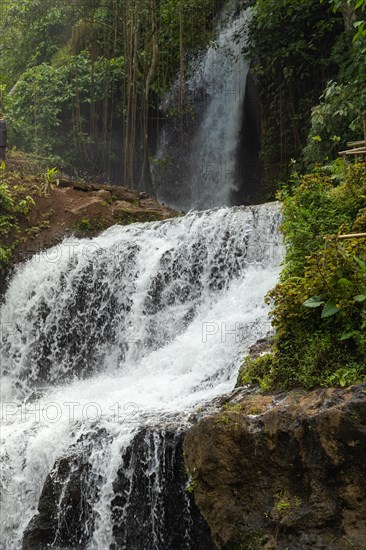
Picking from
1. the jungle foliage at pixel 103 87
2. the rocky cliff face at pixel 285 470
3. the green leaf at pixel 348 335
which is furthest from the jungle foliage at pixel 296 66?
the rocky cliff face at pixel 285 470

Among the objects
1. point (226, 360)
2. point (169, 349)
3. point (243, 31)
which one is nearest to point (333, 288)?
point (226, 360)

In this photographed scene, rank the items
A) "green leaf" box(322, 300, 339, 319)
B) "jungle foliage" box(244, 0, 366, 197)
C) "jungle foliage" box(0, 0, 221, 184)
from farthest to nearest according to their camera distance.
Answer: "jungle foliage" box(0, 0, 221, 184) → "jungle foliage" box(244, 0, 366, 197) → "green leaf" box(322, 300, 339, 319)

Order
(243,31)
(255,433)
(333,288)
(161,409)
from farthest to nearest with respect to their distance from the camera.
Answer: (243,31)
(161,409)
(333,288)
(255,433)

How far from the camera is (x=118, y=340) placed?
10016 millimetres

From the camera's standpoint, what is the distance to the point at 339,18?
48.3 feet

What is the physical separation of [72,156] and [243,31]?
572cm

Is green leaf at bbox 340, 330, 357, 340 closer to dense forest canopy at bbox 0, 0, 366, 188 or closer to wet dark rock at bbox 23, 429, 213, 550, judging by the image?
wet dark rock at bbox 23, 429, 213, 550

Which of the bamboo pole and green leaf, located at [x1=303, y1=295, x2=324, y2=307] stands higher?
the bamboo pole

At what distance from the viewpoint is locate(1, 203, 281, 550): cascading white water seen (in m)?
6.74

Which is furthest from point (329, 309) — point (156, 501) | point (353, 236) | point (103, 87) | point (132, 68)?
point (103, 87)

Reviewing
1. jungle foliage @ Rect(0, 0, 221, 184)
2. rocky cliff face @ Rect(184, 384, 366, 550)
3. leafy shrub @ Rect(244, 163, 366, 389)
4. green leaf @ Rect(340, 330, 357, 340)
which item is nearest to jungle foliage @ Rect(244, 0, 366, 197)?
jungle foliage @ Rect(0, 0, 221, 184)

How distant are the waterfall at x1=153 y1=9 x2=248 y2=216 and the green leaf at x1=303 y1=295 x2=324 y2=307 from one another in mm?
11872

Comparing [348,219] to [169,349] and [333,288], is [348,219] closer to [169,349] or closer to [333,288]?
[333,288]

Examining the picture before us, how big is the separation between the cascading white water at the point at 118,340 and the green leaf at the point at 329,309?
163 cm
